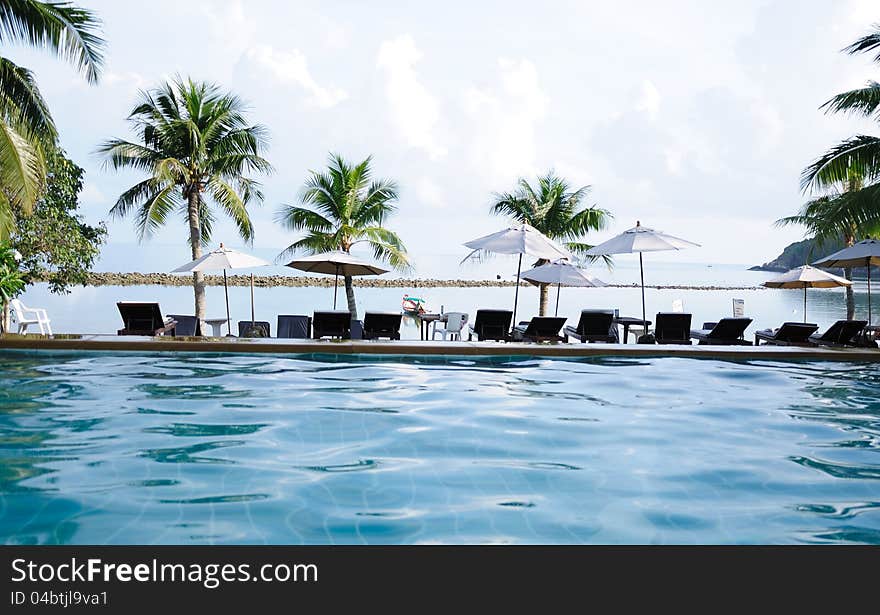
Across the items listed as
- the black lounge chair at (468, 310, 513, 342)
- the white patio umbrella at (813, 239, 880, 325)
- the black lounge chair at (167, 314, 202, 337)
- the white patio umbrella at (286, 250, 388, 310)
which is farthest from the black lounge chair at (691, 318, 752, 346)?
the black lounge chair at (167, 314, 202, 337)

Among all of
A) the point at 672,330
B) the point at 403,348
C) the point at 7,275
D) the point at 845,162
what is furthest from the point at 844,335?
the point at 7,275

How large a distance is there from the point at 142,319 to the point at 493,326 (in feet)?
17.7

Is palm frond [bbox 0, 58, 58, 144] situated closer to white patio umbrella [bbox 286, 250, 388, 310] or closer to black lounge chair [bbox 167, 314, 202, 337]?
black lounge chair [bbox 167, 314, 202, 337]

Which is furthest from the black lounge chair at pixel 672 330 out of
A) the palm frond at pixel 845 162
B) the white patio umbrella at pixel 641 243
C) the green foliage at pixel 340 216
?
the green foliage at pixel 340 216

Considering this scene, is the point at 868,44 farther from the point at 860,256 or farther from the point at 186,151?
the point at 186,151

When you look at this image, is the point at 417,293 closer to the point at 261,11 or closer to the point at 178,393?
the point at 261,11

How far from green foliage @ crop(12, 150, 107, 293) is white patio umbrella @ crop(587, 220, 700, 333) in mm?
10235

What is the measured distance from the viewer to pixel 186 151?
16.8m

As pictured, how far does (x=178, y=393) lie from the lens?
25.0ft

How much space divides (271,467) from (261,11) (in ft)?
66.1

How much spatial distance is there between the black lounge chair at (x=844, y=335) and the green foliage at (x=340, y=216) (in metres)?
9.77

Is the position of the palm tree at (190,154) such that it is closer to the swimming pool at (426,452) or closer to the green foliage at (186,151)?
the green foliage at (186,151)
